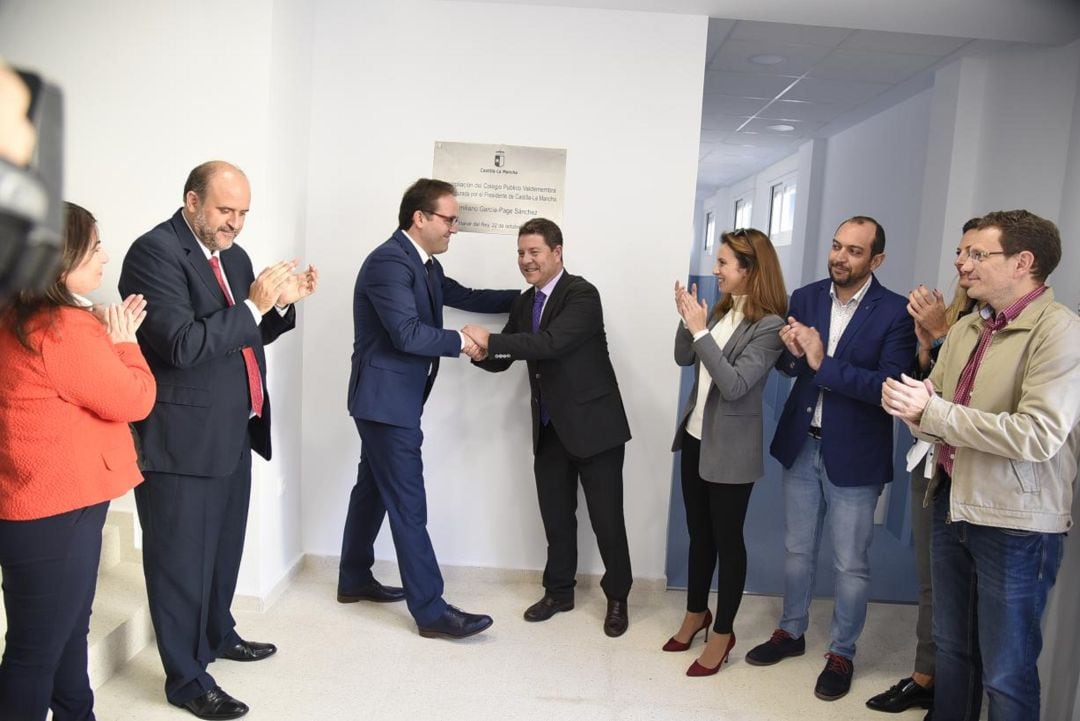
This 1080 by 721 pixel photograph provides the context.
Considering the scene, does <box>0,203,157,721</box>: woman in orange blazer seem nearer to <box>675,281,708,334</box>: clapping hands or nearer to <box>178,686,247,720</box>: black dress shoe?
<box>178,686,247,720</box>: black dress shoe

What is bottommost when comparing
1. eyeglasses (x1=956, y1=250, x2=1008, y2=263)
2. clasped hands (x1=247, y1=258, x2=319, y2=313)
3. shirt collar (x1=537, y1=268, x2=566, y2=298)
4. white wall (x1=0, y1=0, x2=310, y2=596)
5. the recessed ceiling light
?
clasped hands (x1=247, y1=258, x2=319, y2=313)

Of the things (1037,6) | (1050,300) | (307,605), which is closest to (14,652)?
(307,605)

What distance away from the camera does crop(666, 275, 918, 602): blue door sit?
3.71m

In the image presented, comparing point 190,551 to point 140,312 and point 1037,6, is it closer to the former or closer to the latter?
point 140,312

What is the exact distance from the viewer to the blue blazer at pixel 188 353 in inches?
83.3

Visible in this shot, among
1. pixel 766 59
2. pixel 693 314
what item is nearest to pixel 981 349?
pixel 693 314

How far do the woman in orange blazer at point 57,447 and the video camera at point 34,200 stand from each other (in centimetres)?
151

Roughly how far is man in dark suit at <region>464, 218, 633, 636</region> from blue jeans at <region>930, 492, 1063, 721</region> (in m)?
1.22

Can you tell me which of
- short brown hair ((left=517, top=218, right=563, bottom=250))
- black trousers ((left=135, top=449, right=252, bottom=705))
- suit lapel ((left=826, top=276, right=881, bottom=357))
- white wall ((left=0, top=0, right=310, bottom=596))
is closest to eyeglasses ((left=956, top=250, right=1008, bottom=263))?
suit lapel ((left=826, top=276, right=881, bottom=357))

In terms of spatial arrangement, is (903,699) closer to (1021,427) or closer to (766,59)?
(1021,427)

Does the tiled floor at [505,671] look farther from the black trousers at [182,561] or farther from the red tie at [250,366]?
the red tie at [250,366]

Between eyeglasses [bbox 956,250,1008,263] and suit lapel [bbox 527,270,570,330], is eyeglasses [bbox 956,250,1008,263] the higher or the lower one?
the higher one

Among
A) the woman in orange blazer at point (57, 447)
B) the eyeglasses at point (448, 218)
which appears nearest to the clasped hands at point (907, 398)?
the eyeglasses at point (448, 218)

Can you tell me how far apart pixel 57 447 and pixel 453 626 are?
1629mm
